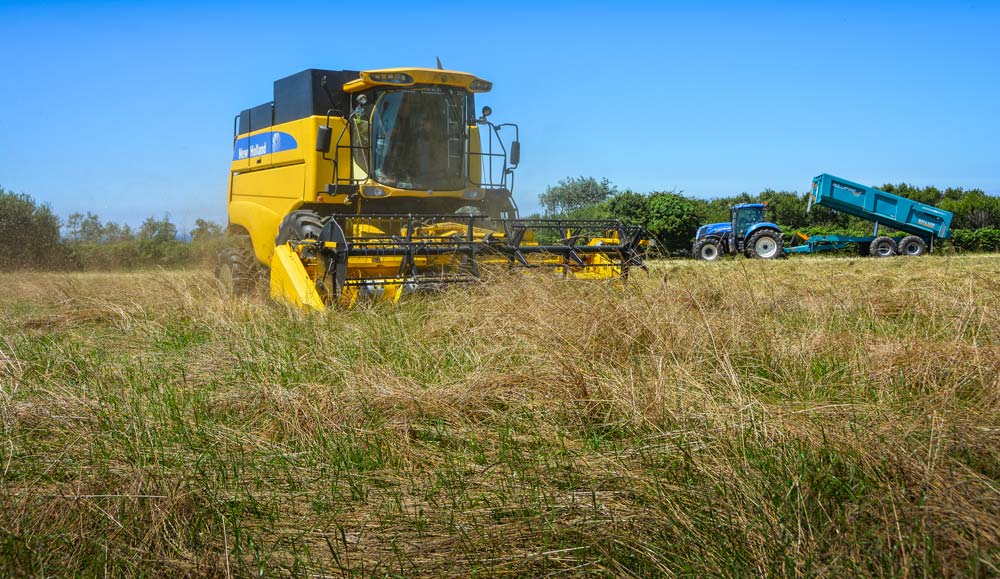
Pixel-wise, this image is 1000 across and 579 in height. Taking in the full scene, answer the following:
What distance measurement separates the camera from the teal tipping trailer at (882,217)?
891 inches

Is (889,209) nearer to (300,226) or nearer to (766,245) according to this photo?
(766,245)

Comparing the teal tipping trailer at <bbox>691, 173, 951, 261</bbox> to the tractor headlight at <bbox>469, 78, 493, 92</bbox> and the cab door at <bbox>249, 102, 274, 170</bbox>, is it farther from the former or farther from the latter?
the cab door at <bbox>249, 102, 274, 170</bbox>

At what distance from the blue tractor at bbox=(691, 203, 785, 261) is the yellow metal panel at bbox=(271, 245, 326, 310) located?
50.9ft

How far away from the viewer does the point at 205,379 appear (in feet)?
14.9

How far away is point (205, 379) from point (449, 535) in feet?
8.52

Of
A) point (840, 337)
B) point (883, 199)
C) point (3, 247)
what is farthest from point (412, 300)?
point (3, 247)

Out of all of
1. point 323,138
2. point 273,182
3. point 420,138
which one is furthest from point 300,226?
point 273,182

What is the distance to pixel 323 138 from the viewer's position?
29.4 ft

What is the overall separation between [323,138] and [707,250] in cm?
1619

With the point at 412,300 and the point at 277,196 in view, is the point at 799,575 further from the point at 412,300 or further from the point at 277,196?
the point at 277,196

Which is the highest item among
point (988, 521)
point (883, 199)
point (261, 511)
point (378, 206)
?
point (883, 199)

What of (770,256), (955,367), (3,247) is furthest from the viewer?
(3,247)

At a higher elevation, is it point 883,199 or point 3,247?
point 883,199

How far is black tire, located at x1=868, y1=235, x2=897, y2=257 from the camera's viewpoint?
22083 millimetres
